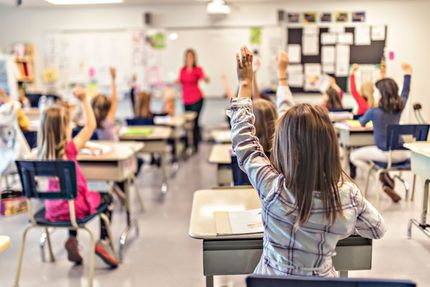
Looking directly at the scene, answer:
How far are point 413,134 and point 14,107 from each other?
2970mm

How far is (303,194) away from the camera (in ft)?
3.93

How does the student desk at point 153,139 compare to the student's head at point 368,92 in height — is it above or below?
below

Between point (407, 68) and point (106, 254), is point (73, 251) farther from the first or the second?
point (407, 68)

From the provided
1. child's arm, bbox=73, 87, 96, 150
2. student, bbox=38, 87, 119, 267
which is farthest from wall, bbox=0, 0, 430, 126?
student, bbox=38, 87, 119, 267

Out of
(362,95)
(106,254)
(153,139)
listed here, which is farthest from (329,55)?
(106,254)

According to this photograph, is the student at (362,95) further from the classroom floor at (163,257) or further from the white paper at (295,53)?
the white paper at (295,53)

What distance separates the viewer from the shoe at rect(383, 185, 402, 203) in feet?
12.0

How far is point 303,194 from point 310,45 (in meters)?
5.10

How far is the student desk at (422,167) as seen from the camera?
8.42 feet

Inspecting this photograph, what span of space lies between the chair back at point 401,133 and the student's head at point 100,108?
2315mm

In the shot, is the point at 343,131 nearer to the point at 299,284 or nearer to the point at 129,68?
the point at 299,284

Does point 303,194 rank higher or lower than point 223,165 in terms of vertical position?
higher

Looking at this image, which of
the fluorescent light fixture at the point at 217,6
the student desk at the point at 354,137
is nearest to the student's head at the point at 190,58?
the fluorescent light fixture at the point at 217,6

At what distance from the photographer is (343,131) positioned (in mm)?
3404
